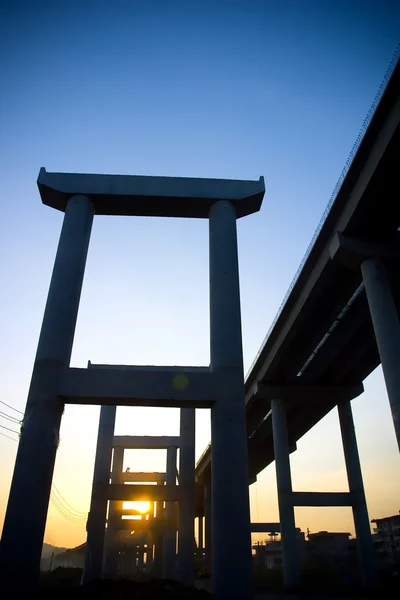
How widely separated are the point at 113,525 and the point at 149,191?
110 feet

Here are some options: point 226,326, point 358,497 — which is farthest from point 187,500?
point 226,326

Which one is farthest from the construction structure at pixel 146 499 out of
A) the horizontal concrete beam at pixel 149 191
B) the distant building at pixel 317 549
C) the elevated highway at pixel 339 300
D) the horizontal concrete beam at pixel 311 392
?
the distant building at pixel 317 549

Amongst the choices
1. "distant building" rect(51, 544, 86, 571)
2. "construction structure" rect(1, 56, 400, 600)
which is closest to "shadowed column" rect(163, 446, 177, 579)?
"construction structure" rect(1, 56, 400, 600)

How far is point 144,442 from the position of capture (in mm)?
41562

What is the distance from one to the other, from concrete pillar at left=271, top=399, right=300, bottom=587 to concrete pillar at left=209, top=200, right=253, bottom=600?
1817cm

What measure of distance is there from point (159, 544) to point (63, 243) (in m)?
38.4

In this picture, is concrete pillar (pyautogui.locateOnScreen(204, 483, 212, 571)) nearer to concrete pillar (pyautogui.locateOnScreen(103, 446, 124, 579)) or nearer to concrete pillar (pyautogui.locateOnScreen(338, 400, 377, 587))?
concrete pillar (pyautogui.locateOnScreen(103, 446, 124, 579))

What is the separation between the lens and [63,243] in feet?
49.5

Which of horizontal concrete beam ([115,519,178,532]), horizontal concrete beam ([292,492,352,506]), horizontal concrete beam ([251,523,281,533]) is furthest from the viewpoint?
horizontal concrete beam ([251,523,281,533])

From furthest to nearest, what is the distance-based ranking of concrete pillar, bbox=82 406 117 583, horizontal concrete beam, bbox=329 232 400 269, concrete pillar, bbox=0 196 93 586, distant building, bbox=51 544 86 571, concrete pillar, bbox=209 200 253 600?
distant building, bbox=51 544 86 571
concrete pillar, bbox=82 406 117 583
horizontal concrete beam, bbox=329 232 400 269
concrete pillar, bbox=209 200 253 600
concrete pillar, bbox=0 196 93 586

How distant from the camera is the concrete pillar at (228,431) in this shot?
11.1 metres

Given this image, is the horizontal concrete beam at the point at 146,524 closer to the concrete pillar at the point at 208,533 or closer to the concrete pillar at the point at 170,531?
the concrete pillar at the point at 170,531

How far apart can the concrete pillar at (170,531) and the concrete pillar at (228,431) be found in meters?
29.3

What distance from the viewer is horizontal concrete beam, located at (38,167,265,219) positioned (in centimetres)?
1620
